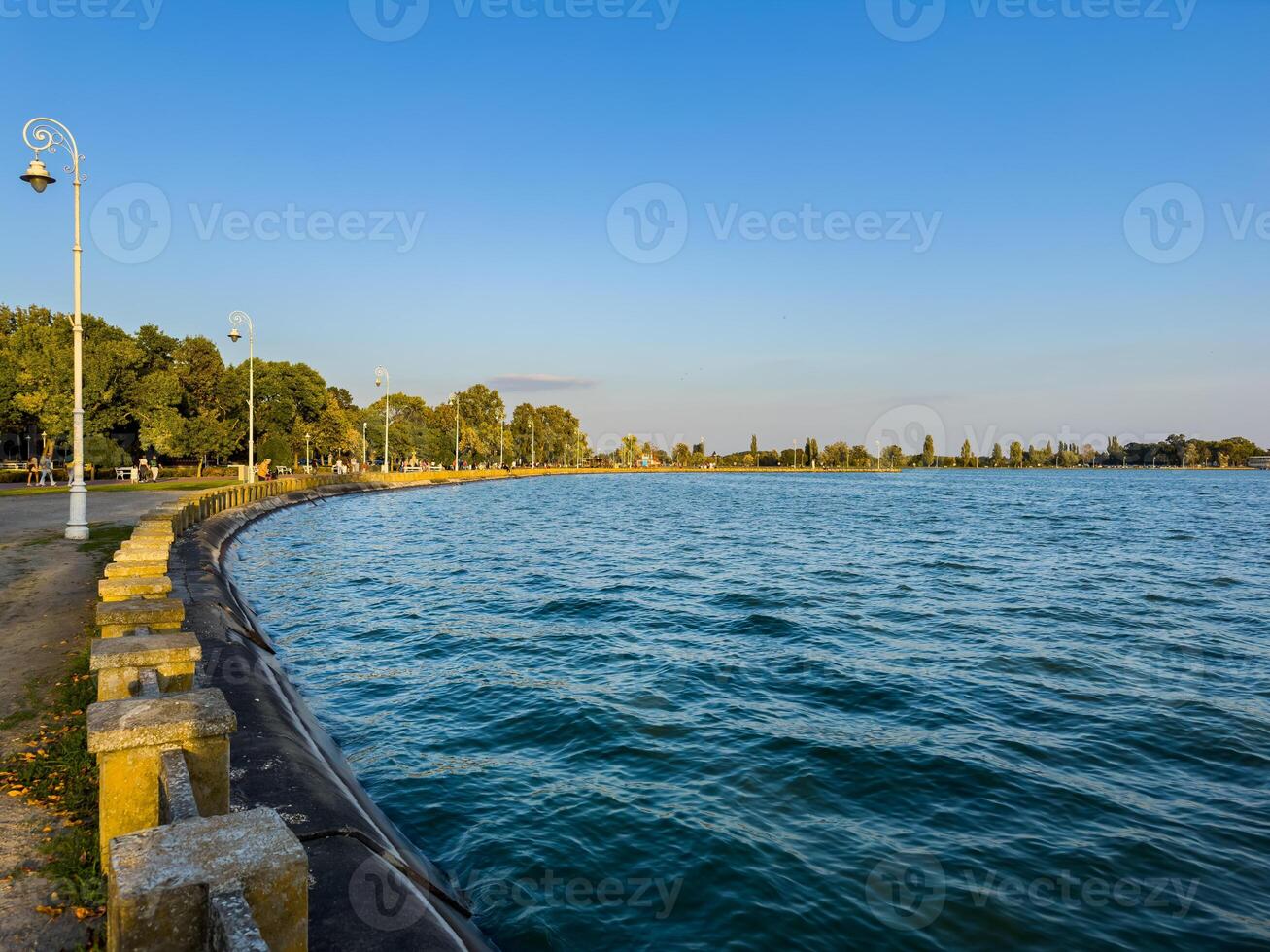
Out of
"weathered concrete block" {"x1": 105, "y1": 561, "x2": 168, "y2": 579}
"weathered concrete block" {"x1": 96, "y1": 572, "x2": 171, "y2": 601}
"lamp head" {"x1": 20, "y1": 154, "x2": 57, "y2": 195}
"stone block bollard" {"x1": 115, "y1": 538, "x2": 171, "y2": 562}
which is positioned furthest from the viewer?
"lamp head" {"x1": 20, "y1": 154, "x2": 57, "y2": 195}

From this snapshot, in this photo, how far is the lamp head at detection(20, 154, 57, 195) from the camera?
1909 cm

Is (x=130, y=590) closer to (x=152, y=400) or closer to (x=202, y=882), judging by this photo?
(x=202, y=882)

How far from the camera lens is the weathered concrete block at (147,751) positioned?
429 cm

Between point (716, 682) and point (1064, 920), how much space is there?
7646 mm

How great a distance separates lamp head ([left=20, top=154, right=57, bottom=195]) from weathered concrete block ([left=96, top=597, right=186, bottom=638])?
17.8 m

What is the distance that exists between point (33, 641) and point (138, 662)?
6927mm

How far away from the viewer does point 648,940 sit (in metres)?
6.65

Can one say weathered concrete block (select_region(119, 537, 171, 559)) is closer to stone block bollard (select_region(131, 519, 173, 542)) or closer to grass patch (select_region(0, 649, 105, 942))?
stone block bollard (select_region(131, 519, 173, 542))

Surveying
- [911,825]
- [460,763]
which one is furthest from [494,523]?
[911,825]

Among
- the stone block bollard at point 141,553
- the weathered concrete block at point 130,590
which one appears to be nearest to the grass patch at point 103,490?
the stone block bollard at point 141,553

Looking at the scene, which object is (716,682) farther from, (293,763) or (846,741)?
(293,763)

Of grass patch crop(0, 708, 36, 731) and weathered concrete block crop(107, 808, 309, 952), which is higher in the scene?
weathered concrete block crop(107, 808, 309, 952)

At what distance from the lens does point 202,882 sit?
2713 mm

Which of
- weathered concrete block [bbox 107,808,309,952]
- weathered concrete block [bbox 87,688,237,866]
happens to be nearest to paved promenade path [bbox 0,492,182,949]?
weathered concrete block [bbox 87,688,237,866]
